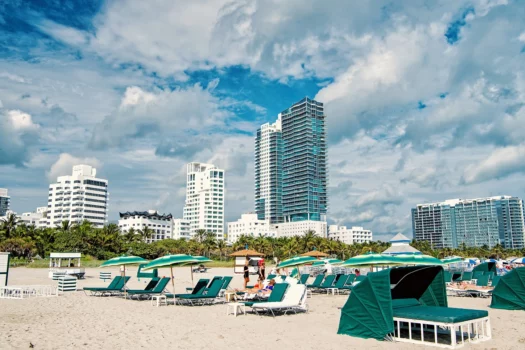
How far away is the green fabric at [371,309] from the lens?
8.77m

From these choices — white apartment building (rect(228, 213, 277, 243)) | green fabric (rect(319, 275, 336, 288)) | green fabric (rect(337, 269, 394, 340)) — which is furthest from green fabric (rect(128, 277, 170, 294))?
white apartment building (rect(228, 213, 277, 243))

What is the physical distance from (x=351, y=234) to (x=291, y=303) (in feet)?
508

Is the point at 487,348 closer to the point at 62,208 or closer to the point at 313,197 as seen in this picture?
the point at 62,208

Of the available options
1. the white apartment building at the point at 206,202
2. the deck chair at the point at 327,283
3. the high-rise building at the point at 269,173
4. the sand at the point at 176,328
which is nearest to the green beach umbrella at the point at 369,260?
the sand at the point at 176,328

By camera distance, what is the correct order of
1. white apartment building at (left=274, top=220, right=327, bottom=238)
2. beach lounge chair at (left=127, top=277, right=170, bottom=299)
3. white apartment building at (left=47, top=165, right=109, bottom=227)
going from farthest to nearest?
white apartment building at (left=274, top=220, right=327, bottom=238), white apartment building at (left=47, top=165, right=109, bottom=227), beach lounge chair at (left=127, top=277, right=170, bottom=299)

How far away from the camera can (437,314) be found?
8461 mm

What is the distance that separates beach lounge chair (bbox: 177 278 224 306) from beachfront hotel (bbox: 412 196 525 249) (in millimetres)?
170649

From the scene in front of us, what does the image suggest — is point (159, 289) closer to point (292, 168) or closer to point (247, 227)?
point (247, 227)

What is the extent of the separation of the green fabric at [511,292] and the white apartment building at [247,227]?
14161cm

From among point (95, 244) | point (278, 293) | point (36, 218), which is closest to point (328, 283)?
point (278, 293)

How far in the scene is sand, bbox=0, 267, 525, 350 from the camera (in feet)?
27.8

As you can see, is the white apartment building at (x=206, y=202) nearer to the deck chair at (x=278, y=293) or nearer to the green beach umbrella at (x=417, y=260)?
the deck chair at (x=278, y=293)

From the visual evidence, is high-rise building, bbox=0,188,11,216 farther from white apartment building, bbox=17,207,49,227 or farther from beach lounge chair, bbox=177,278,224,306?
beach lounge chair, bbox=177,278,224,306

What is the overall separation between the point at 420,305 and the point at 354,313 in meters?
1.58
